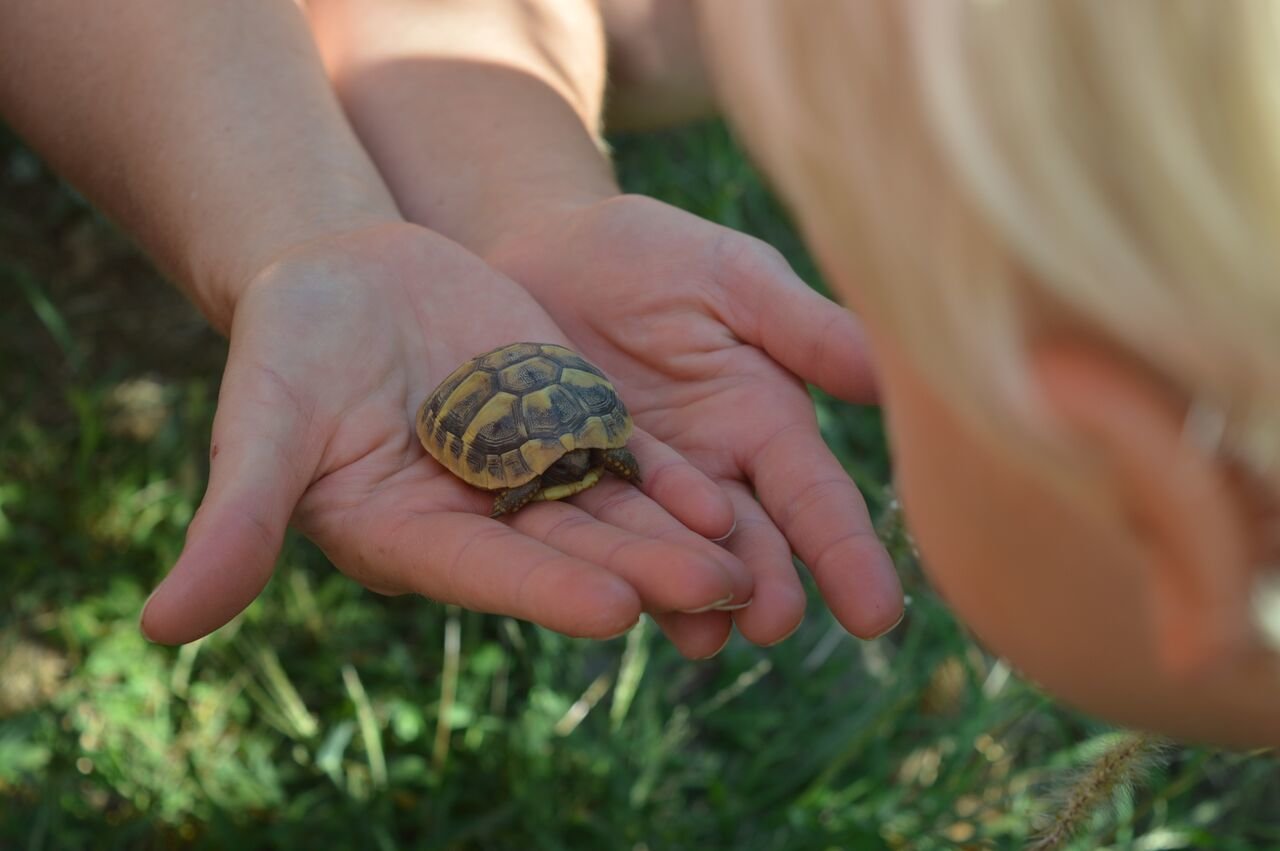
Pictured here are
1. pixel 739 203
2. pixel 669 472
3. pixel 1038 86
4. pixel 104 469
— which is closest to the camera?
pixel 1038 86

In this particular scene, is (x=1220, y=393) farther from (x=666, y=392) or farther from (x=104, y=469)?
(x=104, y=469)

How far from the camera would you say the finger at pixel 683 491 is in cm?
195

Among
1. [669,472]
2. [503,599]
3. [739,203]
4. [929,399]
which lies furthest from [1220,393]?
[739,203]

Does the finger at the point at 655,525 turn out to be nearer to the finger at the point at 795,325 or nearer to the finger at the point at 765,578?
the finger at the point at 765,578

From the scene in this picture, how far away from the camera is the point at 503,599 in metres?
1.76

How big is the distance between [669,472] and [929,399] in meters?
1.05

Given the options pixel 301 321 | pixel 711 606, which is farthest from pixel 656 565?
pixel 301 321

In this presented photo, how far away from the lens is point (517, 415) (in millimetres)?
2355

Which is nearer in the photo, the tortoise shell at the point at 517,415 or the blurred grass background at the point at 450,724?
the tortoise shell at the point at 517,415

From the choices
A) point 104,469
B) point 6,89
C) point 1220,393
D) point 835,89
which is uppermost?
point 835,89

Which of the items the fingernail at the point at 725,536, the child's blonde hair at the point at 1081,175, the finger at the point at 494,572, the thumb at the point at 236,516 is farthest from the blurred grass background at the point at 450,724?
the child's blonde hair at the point at 1081,175

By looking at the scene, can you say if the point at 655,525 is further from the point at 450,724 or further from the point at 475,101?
the point at 475,101

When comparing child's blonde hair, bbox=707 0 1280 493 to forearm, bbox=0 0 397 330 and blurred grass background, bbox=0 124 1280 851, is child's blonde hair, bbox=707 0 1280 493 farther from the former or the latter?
forearm, bbox=0 0 397 330

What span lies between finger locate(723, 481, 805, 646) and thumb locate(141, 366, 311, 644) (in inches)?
29.4
